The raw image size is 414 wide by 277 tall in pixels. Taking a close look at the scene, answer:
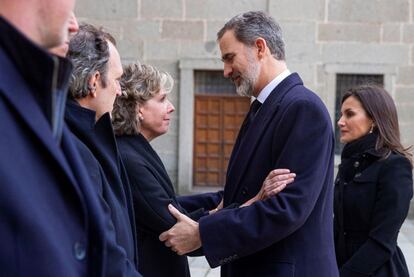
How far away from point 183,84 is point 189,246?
22.9 ft

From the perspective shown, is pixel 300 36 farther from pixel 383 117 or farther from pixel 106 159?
pixel 106 159

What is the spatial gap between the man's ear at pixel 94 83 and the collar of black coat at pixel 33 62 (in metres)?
0.81

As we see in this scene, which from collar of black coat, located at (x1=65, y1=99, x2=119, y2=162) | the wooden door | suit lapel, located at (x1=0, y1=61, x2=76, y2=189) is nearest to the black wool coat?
collar of black coat, located at (x1=65, y1=99, x2=119, y2=162)

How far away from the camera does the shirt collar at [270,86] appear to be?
8.05 ft

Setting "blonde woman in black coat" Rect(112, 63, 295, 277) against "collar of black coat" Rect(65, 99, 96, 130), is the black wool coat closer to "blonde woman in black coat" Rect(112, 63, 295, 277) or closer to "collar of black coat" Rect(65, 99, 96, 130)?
"blonde woman in black coat" Rect(112, 63, 295, 277)

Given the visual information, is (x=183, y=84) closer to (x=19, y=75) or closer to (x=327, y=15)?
(x=327, y=15)

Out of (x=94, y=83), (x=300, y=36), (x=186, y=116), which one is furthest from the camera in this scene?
(x=186, y=116)

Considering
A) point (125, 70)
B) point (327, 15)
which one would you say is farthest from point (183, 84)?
point (125, 70)

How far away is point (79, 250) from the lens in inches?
47.9

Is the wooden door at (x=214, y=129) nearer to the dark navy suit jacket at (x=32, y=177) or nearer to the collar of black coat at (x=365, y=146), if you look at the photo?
the collar of black coat at (x=365, y=146)

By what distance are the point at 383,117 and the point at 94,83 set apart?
65.5 inches

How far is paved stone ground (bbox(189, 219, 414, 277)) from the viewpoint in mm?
5699

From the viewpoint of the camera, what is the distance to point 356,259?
9.20 feet

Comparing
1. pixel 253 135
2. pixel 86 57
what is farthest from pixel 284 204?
pixel 86 57
